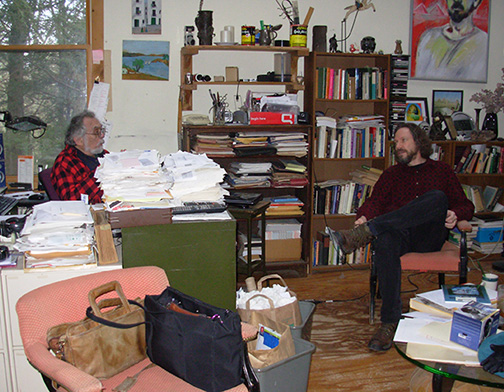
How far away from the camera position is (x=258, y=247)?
394cm

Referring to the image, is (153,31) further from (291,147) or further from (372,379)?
(372,379)

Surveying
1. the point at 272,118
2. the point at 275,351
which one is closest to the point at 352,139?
the point at 272,118

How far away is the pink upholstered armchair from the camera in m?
1.51

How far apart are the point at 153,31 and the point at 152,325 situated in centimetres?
288

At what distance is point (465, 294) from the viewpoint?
7.11ft

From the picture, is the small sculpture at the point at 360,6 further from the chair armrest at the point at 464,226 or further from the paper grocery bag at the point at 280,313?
the paper grocery bag at the point at 280,313

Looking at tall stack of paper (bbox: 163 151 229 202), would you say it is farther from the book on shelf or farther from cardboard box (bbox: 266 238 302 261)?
cardboard box (bbox: 266 238 302 261)

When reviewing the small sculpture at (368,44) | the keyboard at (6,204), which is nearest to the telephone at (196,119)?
the keyboard at (6,204)

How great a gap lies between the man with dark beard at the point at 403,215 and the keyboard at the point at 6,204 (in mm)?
2053

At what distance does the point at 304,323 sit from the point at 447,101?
3033 mm

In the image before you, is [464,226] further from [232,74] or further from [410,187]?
[232,74]

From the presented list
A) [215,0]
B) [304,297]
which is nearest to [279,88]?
[215,0]

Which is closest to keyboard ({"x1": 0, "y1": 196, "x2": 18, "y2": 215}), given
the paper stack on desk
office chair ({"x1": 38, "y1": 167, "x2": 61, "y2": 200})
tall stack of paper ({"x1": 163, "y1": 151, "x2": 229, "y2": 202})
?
office chair ({"x1": 38, "y1": 167, "x2": 61, "y2": 200})

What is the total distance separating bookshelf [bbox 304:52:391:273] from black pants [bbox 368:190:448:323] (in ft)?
3.35
